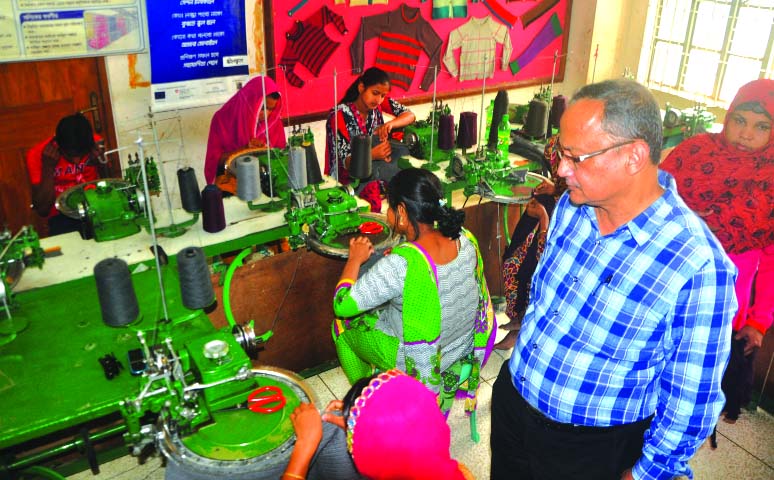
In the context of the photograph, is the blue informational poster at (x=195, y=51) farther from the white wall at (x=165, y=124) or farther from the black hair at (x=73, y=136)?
the black hair at (x=73, y=136)

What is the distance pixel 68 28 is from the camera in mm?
4254

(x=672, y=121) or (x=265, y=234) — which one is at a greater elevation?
(x=672, y=121)

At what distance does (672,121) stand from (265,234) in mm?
3109

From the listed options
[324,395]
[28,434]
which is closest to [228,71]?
[324,395]

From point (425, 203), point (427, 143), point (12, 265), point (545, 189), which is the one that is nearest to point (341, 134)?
point (427, 143)

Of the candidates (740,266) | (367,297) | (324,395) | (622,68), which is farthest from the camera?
(622,68)

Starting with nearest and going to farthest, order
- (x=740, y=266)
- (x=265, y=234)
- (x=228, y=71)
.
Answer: (x=740, y=266)
(x=265, y=234)
(x=228, y=71)

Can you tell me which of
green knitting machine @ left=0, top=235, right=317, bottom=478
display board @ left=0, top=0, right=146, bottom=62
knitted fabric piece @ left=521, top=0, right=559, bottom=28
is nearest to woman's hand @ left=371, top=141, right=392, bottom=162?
green knitting machine @ left=0, top=235, right=317, bottom=478

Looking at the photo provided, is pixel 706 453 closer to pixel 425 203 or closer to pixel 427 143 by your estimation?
pixel 425 203

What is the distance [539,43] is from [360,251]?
4.60 m

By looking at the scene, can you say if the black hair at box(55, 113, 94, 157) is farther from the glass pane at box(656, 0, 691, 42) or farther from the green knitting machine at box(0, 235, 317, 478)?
the glass pane at box(656, 0, 691, 42)

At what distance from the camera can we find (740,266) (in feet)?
8.93

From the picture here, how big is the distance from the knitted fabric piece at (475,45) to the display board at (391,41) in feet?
0.05

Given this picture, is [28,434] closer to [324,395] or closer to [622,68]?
[324,395]
